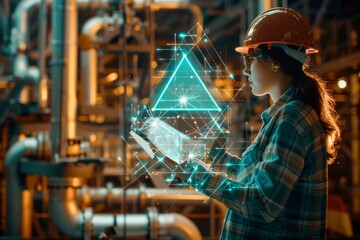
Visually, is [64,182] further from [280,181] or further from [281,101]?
[280,181]

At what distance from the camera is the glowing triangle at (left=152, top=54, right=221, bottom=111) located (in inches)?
77.9

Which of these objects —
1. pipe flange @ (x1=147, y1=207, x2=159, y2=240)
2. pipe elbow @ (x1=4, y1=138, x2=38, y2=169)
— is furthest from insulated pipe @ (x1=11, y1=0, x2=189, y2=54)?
pipe flange @ (x1=147, y1=207, x2=159, y2=240)

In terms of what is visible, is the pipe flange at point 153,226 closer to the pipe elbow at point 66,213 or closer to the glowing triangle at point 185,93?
the pipe elbow at point 66,213

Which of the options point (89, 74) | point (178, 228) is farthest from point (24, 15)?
point (178, 228)

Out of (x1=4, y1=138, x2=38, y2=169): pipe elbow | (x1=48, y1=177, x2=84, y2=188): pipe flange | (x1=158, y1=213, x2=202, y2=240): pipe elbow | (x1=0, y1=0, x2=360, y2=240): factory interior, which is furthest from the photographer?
(x1=4, y1=138, x2=38, y2=169): pipe elbow

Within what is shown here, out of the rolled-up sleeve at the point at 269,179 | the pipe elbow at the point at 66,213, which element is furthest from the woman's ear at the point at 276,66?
the pipe elbow at the point at 66,213

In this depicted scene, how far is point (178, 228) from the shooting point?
4.36m

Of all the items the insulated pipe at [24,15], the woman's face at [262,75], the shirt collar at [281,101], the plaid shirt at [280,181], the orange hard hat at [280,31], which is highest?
the insulated pipe at [24,15]

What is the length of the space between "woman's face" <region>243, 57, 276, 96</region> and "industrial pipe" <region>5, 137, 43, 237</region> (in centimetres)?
387

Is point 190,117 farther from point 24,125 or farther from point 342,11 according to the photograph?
point 342,11

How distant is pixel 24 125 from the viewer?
6145 millimetres

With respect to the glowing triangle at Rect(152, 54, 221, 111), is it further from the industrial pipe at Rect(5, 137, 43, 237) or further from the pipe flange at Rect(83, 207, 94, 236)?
the industrial pipe at Rect(5, 137, 43, 237)

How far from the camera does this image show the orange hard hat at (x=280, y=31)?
5.78 ft

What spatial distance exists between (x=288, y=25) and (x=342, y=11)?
816cm
